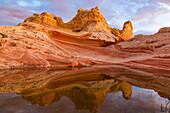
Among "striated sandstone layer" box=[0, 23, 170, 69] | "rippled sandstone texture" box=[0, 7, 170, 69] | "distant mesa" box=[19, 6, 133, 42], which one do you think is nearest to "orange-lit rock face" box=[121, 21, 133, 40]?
"distant mesa" box=[19, 6, 133, 42]

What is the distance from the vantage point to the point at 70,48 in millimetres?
9609

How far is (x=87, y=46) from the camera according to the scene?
413 inches

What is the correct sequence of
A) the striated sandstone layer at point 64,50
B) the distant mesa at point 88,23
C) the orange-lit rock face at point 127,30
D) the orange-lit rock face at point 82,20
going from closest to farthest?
1. the striated sandstone layer at point 64,50
2. the distant mesa at point 88,23
3. the orange-lit rock face at point 82,20
4. the orange-lit rock face at point 127,30

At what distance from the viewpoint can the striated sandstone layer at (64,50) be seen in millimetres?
6789

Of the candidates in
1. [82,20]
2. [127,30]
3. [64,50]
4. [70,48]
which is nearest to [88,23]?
[82,20]

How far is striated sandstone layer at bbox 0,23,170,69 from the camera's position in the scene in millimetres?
6789

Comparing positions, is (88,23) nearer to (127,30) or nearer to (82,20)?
(82,20)

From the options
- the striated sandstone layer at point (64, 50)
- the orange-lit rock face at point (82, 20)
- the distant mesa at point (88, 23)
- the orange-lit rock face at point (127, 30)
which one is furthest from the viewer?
the orange-lit rock face at point (127, 30)

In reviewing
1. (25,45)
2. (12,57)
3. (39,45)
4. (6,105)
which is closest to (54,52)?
(39,45)

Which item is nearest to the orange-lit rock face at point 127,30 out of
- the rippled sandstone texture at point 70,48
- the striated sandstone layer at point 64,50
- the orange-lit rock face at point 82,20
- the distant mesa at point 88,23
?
the distant mesa at point 88,23

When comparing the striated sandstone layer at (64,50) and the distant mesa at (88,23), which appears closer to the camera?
the striated sandstone layer at (64,50)

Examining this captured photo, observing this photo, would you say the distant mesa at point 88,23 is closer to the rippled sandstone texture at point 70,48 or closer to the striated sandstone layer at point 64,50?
the rippled sandstone texture at point 70,48

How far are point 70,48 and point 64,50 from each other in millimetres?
831

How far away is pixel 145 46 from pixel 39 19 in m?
12.5
